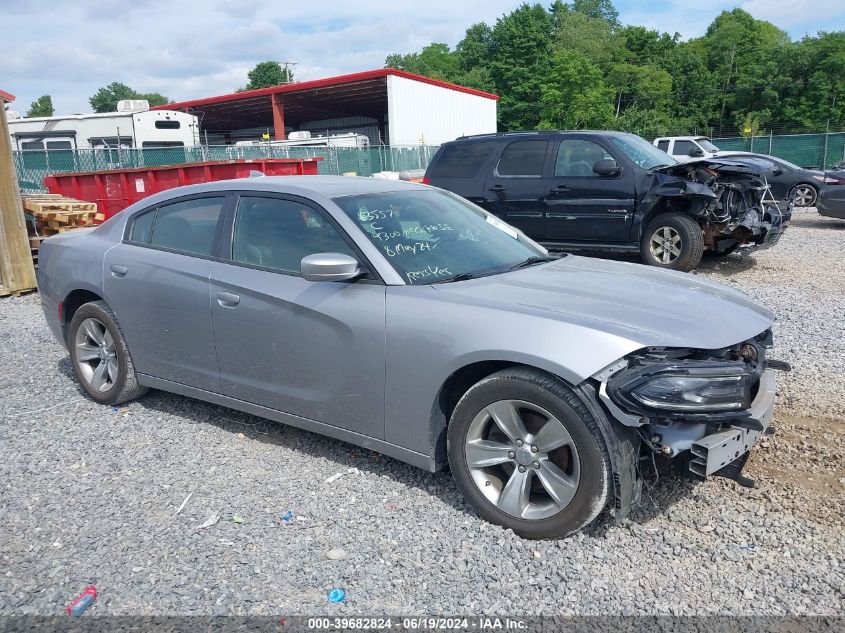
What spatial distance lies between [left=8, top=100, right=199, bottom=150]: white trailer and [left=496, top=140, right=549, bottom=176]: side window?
1519cm

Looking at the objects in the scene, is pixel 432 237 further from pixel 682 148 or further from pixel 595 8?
pixel 595 8

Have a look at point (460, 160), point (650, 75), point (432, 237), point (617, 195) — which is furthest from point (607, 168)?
point (650, 75)

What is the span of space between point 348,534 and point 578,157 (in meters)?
7.42

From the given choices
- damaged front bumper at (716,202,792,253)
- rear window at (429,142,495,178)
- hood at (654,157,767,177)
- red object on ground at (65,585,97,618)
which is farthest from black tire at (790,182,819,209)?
red object on ground at (65,585,97,618)

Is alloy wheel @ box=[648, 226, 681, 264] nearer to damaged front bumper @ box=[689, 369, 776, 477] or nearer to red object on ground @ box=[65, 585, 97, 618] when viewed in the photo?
damaged front bumper @ box=[689, 369, 776, 477]

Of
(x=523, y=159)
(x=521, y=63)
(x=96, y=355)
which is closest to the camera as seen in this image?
(x=96, y=355)

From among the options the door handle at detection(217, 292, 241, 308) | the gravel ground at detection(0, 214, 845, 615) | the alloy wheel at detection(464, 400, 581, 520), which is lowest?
the gravel ground at detection(0, 214, 845, 615)

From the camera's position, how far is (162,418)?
4699 mm

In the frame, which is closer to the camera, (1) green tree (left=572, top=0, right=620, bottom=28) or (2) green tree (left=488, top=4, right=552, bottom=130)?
(2) green tree (left=488, top=4, right=552, bottom=130)

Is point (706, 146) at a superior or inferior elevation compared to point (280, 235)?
superior

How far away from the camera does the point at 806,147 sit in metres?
29.9

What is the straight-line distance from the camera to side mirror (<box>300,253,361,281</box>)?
335cm

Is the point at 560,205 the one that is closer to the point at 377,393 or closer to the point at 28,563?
the point at 377,393

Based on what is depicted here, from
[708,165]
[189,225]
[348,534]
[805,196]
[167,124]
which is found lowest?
[348,534]
